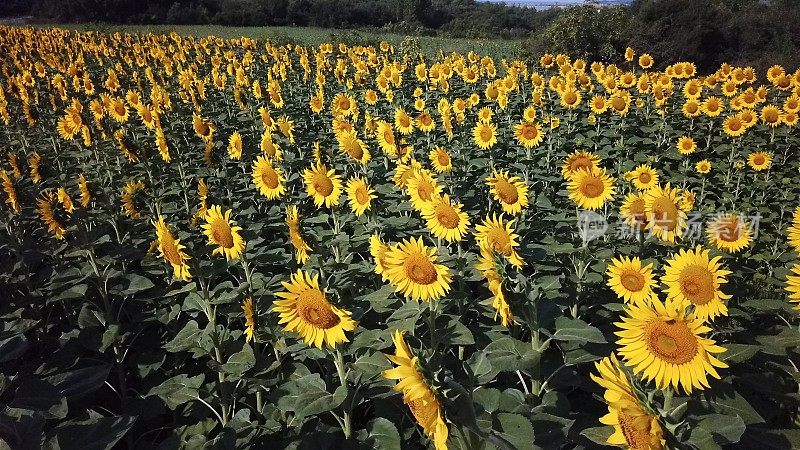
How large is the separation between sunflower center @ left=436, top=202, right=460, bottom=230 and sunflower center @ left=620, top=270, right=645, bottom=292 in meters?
1.27

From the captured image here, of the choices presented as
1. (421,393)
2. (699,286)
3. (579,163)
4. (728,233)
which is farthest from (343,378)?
(728,233)

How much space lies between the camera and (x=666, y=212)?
378 centimetres

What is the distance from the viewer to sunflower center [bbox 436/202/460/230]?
3.72 metres

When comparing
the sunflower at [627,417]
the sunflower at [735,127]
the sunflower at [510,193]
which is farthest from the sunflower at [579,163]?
the sunflower at [735,127]

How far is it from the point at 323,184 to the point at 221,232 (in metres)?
1.14

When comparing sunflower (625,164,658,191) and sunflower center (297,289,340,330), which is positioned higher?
sunflower center (297,289,340,330)

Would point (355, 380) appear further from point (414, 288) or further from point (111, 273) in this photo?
point (111, 273)

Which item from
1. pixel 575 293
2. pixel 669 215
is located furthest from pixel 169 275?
pixel 669 215

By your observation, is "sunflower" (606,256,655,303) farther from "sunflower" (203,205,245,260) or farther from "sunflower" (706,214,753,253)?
"sunflower" (203,205,245,260)

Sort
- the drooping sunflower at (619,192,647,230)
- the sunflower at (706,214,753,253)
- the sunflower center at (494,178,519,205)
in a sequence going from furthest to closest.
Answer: the sunflower center at (494,178,519,205)
the sunflower at (706,214,753,253)
the drooping sunflower at (619,192,647,230)

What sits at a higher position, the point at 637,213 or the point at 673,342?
the point at 673,342

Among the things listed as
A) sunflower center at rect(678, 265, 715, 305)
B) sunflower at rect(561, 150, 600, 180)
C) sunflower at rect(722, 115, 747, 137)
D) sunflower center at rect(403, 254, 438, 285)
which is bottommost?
sunflower at rect(722, 115, 747, 137)

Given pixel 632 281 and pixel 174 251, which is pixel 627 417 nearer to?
pixel 632 281

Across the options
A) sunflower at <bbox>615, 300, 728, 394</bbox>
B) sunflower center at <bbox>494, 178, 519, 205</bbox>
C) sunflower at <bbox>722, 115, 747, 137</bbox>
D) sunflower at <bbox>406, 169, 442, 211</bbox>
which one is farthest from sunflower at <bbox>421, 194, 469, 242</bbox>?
sunflower at <bbox>722, 115, 747, 137</bbox>
